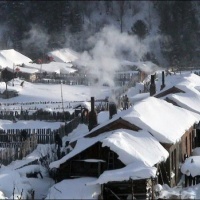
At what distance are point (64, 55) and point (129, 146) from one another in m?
58.8

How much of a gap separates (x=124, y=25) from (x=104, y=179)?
257 feet

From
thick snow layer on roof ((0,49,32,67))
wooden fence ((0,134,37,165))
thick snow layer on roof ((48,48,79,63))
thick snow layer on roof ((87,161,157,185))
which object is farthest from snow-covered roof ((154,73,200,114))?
thick snow layer on roof ((48,48,79,63))

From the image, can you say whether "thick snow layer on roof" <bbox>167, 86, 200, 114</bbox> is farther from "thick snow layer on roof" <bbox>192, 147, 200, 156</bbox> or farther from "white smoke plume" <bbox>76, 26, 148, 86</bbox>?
"white smoke plume" <bbox>76, 26, 148, 86</bbox>

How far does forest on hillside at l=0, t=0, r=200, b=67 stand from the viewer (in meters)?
88.5

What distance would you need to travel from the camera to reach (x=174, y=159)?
25625 millimetres

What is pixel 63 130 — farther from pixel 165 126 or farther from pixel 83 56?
pixel 83 56

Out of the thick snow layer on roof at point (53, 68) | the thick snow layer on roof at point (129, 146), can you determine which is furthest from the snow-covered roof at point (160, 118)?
the thick snow layer on roof at point (53, 68)

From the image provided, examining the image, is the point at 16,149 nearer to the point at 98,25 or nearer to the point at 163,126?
the point at 163,126

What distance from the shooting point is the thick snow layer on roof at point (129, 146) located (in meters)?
21.3

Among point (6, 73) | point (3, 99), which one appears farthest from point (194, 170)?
point (6, 73)

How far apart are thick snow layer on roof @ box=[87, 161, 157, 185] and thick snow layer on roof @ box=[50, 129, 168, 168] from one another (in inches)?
18.7

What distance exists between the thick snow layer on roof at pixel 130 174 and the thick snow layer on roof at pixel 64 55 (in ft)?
186

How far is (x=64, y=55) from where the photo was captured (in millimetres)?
79750

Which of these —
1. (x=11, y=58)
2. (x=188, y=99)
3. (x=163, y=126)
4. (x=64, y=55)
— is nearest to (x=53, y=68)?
(x=11, y=58)
